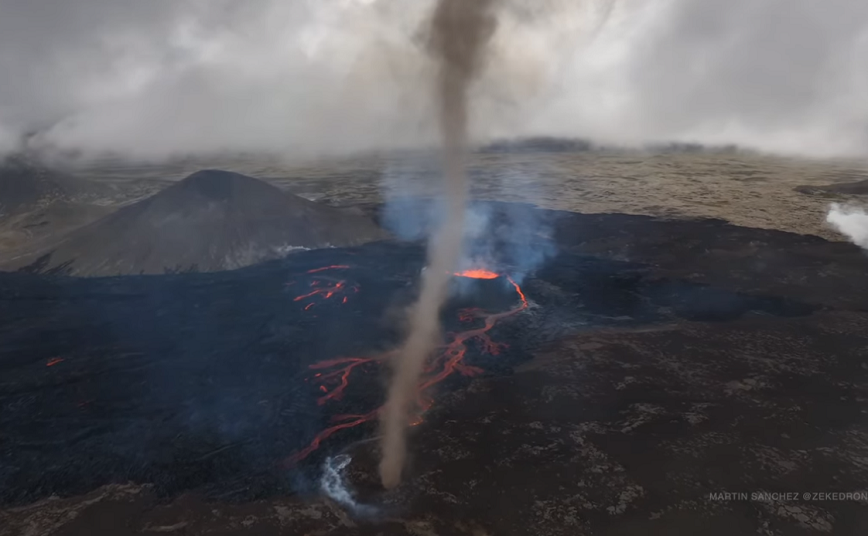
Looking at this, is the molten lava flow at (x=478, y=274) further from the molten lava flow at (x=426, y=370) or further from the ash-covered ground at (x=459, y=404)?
the molten lava flow at (x=426, y=370)

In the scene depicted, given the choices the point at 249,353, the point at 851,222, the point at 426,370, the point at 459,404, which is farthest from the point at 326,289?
the point at 851,222

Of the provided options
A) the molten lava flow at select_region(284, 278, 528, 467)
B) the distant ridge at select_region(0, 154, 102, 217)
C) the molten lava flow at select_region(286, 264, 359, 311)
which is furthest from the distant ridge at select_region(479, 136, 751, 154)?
the molten lava flow at select_region(284, 278, 528, 467)

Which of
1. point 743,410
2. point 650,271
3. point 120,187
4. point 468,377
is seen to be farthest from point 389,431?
point 120,187

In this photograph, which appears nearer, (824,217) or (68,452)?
(68,452)

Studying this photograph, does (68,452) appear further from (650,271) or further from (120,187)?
(120,187)

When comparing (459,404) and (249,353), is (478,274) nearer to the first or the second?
(249,353)

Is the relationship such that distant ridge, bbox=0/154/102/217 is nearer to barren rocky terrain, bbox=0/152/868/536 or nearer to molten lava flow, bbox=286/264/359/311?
barren rocky terrain, bbox=0/152/868/536
